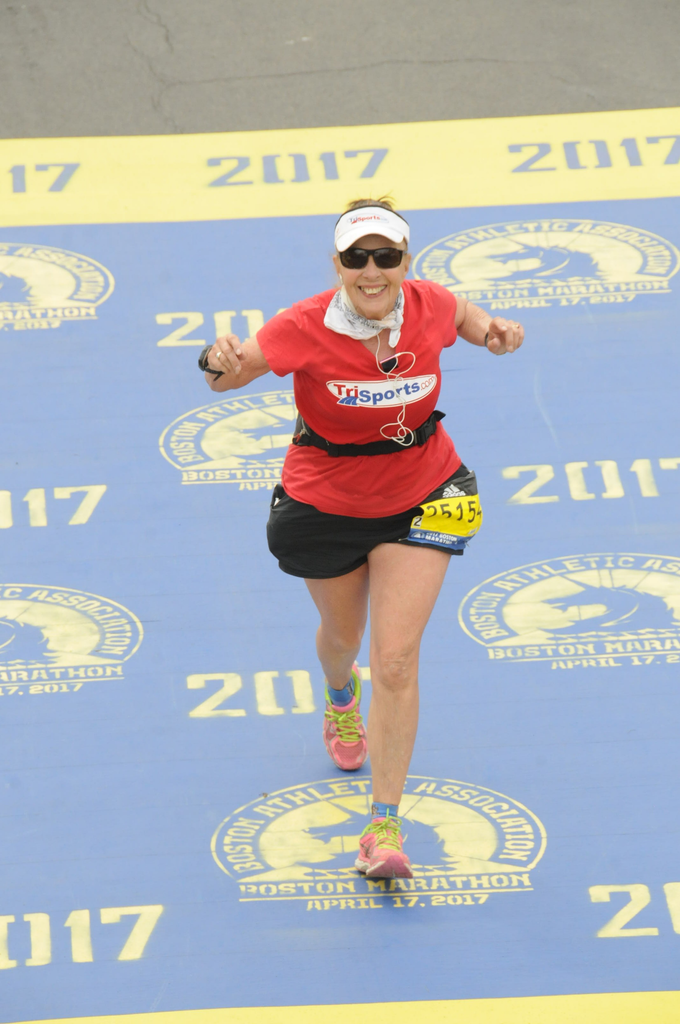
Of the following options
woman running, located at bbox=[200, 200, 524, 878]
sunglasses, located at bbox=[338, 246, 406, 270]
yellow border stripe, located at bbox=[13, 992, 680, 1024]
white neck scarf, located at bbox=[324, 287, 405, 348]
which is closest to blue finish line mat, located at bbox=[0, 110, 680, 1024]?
yellow border stripe, located at bbox=[13, 992, 680, 1024]

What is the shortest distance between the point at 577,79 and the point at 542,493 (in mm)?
3035

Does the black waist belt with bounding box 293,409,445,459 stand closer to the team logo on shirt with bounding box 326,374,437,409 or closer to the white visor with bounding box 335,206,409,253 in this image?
the team logo on shirt with bounding box 326,374,437,409

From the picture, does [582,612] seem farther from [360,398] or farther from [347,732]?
[360,398]

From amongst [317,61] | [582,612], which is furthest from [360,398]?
[317,61]

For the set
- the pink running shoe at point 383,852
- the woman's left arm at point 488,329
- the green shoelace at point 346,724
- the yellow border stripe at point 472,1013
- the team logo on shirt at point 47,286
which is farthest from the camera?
the team logo on shirt at point 47,286

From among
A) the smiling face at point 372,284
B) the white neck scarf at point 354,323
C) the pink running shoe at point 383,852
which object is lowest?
the pink running shoe at point 383,852

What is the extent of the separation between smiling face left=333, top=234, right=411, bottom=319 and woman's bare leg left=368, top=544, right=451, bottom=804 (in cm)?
55

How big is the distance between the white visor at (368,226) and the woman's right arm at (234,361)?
290 millimetres

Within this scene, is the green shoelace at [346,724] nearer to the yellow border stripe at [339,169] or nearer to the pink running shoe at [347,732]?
the pink running shoe at [347,732]

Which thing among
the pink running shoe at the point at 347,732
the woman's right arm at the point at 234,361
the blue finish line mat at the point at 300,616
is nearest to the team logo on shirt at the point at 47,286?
the blue finish line mat at the point at 300,616

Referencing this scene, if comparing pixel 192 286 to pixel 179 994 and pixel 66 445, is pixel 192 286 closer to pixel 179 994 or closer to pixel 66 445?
pixel 66 445

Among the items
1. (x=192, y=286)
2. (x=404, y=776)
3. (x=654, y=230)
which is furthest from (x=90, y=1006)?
(x=654, y=230)

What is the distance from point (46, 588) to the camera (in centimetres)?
409

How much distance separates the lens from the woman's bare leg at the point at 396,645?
307 centimetres
